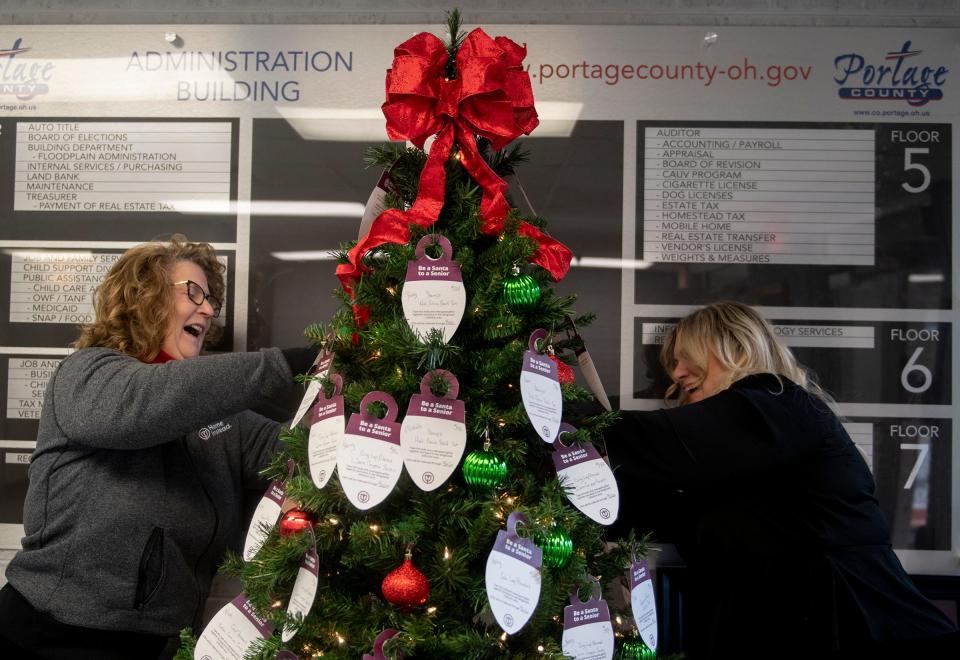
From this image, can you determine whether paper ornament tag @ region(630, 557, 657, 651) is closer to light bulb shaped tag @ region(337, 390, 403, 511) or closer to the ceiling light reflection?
light bulb shaped tag @ region(337, 390, 403, 511)

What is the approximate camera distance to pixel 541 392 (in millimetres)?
1242

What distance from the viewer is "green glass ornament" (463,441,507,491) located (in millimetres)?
1176

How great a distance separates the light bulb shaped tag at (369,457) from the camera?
3.91 feet

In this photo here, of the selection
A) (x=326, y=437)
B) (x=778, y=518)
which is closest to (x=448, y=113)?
(x=326, y=437)

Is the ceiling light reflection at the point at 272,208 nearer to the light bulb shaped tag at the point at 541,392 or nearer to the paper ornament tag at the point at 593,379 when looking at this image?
the paper ornament tag at the point at 593,379

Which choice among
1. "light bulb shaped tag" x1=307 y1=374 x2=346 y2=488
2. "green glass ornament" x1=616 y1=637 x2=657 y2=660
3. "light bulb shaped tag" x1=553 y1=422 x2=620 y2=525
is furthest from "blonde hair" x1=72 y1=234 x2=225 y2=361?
"green glass ornament" x1=616 y1=637 x2=657 y2=660

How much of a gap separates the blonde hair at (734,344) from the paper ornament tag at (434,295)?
89 centimetres

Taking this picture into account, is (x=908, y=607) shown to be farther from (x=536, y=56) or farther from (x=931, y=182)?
(x=536, y=56)

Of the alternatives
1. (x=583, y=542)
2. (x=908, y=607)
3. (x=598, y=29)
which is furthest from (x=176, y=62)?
(x=908, y=607)

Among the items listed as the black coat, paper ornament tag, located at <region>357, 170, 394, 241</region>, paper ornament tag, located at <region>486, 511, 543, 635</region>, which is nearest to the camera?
paper ornament tag, located at <region>486, 511, 543, 635</region>

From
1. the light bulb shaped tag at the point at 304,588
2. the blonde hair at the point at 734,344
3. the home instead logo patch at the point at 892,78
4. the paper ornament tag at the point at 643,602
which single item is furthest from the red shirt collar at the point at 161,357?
the home instead logo patch at the point at 892,78

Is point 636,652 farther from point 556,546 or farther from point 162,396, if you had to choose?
point 162,396

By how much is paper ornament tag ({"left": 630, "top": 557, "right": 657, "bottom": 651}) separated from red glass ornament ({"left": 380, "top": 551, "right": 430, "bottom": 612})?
47 cm

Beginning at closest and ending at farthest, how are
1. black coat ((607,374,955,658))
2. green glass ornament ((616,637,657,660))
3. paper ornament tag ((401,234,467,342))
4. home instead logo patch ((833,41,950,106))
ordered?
paper ornament tag ((401,234,467,342)) < green glass ornament ((616,637,657,660)) < black coat ((607,374,955,658)) < home instead logo patch ((833,41,950,106))
